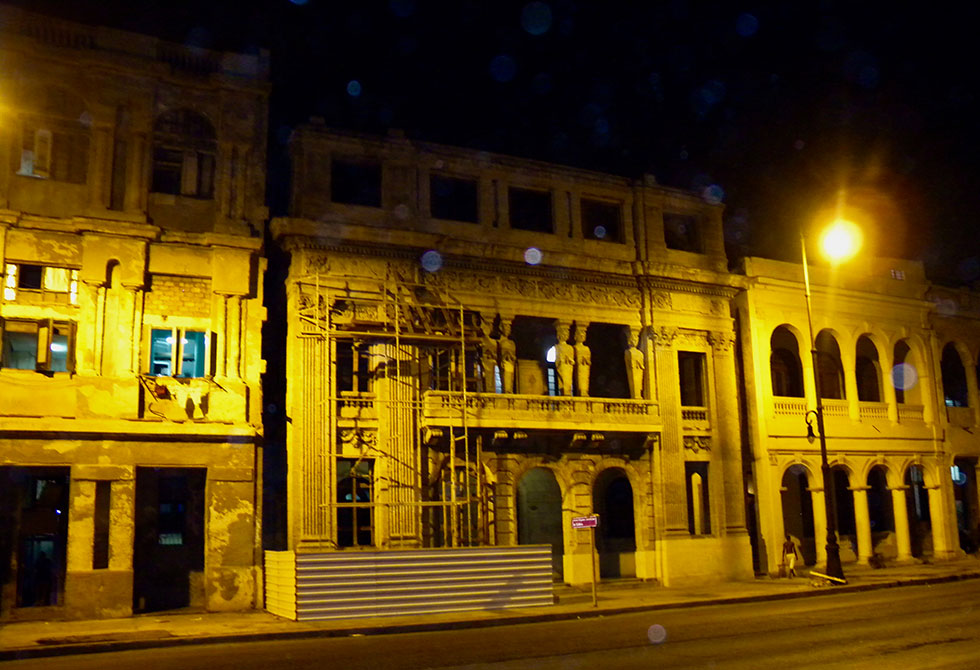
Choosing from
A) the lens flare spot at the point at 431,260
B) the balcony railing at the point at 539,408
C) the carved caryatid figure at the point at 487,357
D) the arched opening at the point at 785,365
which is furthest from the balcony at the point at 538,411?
the arched opening at the point at 785,365

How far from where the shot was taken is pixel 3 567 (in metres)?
22.5

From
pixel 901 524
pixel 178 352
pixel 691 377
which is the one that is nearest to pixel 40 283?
pixel 178 352

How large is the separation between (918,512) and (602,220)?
19.9m

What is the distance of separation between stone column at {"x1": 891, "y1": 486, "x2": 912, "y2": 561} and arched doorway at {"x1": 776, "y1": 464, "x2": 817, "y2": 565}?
3.16 metres

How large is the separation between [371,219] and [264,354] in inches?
199

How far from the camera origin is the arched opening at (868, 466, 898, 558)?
37.9 m

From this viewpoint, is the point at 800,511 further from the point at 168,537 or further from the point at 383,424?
the point at 168,537

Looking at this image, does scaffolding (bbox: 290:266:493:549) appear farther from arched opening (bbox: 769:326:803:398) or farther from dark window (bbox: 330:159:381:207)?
arched opening (bbox: 769:326:803:398)

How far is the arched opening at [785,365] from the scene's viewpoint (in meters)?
36.5

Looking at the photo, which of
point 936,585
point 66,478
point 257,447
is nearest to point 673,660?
point 257,447

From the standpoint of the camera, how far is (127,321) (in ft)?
78.5

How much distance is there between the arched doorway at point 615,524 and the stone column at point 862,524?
895cm

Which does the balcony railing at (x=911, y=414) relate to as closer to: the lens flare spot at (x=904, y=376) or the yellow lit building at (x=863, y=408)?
the yellow lit building at (x=863, y=408)

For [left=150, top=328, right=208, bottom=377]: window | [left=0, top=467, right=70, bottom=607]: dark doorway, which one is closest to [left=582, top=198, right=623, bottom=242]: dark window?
[left=150, top=328, right=208, bottom=377]: window
